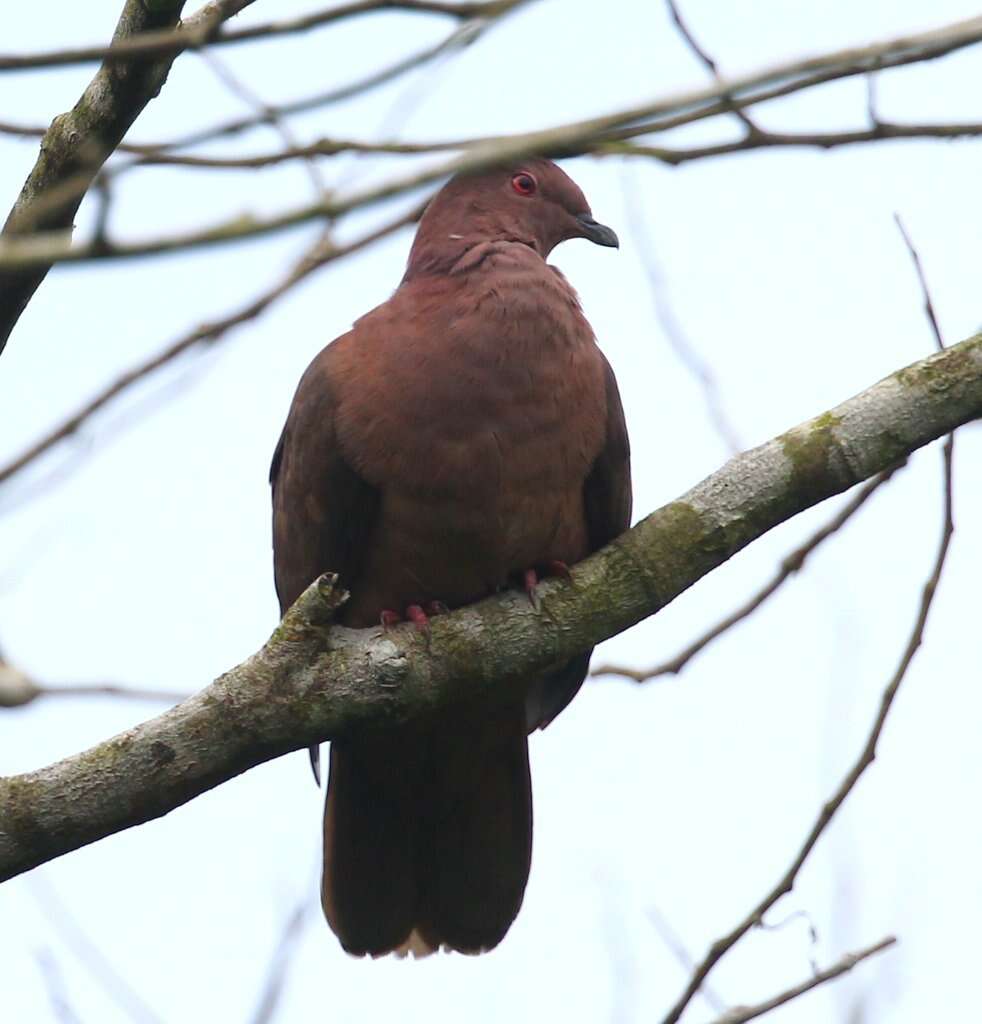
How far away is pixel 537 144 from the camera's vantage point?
1790mm

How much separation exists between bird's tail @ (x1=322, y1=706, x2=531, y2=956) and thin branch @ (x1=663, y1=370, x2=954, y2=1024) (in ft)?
3.84

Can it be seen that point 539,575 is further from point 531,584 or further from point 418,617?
point 418,617

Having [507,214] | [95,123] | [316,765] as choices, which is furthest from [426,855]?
[95,123]

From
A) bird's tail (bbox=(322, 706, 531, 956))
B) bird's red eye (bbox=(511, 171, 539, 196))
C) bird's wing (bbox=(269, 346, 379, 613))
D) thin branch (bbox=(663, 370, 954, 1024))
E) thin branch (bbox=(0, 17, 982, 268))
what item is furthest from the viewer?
bird's red eye (bbox=(511, 171, 539, 196))

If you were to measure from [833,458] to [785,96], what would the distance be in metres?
1.35

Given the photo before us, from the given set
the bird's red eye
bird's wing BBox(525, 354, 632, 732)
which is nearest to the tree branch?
bird's wing BBox(525, 354, 632, 732)

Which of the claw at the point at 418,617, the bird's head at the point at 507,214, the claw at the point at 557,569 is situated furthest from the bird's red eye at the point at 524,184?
the claw at the point at 418,617

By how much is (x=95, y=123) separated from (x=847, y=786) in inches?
78.2

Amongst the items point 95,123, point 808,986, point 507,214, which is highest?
point 507,214

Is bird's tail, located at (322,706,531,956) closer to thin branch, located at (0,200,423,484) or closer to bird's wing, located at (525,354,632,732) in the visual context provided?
bird's wing, located at (525,354,632,732)

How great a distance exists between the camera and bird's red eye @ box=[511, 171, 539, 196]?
4597 millimetres

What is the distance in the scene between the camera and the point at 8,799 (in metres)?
3.04

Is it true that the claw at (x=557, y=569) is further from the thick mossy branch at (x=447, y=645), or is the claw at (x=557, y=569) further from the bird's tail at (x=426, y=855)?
the bird's tail at (x=426, y=855)

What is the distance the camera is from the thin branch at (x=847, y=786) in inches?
118
